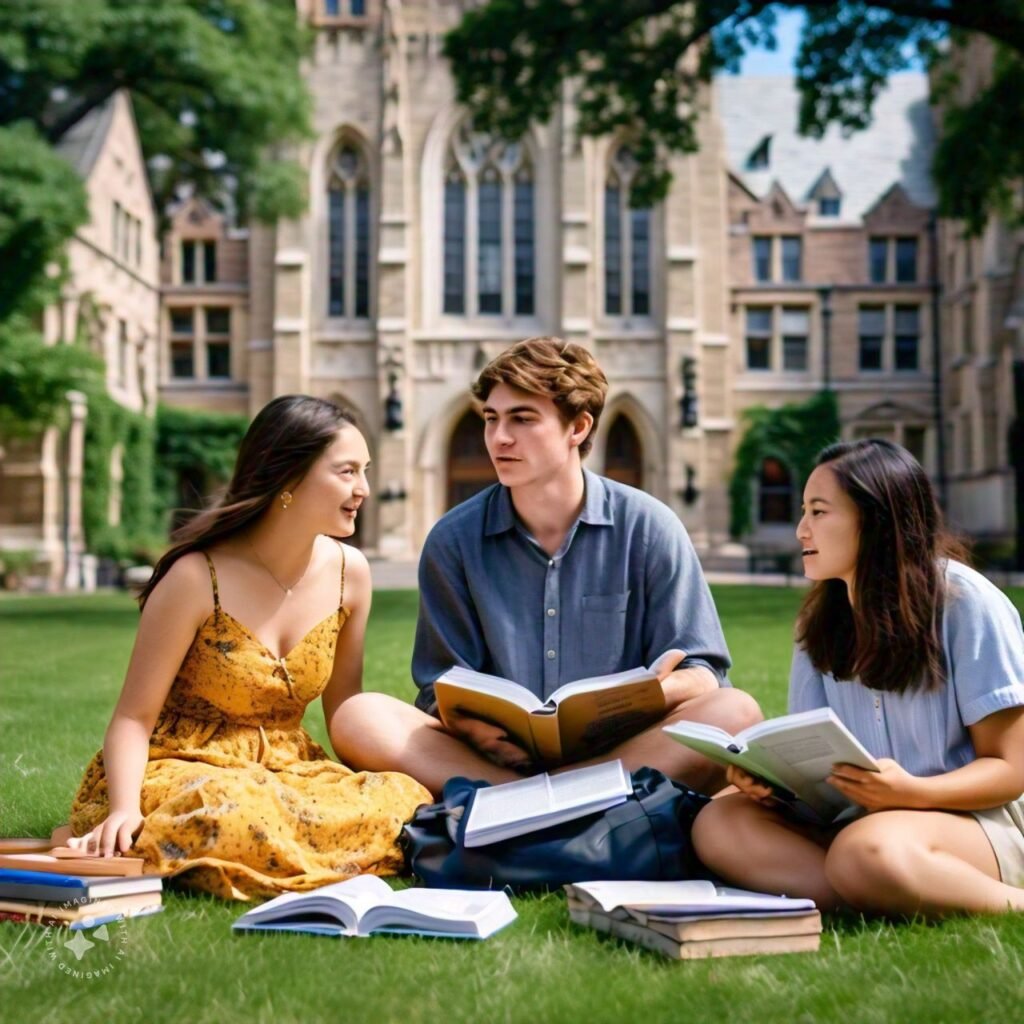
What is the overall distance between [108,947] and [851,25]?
14.4 m

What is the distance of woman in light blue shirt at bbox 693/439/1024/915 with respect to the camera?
2.95 m

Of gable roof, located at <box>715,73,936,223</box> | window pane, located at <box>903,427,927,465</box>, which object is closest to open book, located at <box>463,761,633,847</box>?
window pane, located at <box>903,427,927,465</box>

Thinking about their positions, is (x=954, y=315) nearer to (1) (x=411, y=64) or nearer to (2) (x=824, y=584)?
(1) (x=411, y=64)

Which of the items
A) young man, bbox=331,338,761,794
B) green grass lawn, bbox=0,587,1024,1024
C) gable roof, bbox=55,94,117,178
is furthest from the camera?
gable roof, bbox=55,94,117,178

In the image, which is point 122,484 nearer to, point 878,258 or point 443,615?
point 878,258

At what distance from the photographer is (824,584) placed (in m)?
3.35

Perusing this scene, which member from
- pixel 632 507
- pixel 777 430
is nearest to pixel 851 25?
pixel 632 507

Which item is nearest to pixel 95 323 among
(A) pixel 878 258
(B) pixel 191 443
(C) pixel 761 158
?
(B) pixel 191 443

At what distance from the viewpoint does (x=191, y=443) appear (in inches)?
1177

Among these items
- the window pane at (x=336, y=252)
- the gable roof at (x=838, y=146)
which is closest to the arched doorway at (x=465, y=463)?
the window pane at (x=336, y=252)

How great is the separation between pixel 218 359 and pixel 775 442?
13.7m

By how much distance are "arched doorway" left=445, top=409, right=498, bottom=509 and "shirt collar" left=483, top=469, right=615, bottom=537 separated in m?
25.7

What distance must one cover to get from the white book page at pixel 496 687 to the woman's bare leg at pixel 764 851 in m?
0.54

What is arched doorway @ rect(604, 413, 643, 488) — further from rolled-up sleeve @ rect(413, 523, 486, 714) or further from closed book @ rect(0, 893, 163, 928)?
closed book @ rect(0, 893, 163, 928)
